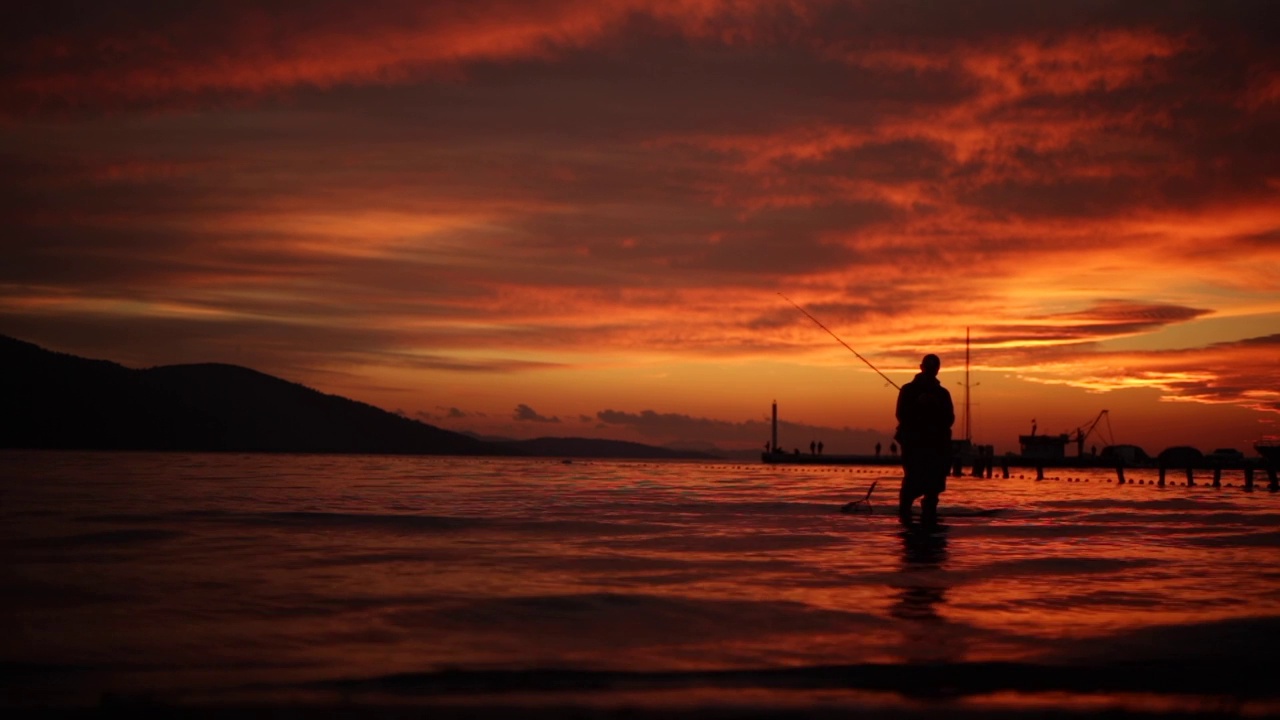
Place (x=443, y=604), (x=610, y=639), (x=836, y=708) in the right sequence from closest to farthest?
(x=836, y=708) < (x=610, y=639) < (x=443, y=604)

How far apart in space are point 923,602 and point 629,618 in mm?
2461

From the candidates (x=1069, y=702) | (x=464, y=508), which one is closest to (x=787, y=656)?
(x=1069, y=702)

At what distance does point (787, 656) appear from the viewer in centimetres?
615

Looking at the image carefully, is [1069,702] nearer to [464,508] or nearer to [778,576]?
[778,576]

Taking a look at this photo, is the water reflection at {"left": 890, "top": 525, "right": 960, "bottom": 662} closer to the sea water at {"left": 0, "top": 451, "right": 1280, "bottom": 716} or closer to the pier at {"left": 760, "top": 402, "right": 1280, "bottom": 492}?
the sea water at {"left": 0, "top": 451, "right": 1280, "bottom": 716}

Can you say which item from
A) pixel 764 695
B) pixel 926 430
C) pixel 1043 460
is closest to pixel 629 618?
pixel 764 695

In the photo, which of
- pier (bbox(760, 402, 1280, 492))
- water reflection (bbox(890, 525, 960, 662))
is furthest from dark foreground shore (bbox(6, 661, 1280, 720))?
pier (bbox(760, 402, 1280, 492))

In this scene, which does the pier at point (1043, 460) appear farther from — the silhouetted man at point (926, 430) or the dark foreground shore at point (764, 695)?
the dark foreground shore at point (764, 695)

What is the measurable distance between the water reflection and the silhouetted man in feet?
10.3

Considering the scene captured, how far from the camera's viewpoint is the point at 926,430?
1700cm

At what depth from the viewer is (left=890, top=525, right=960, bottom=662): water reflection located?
631 centimetres

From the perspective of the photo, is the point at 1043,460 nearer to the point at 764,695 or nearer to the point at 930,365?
the point at 930,365

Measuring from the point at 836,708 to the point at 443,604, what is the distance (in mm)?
3893

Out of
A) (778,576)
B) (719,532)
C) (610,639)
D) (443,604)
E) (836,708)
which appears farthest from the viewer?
(719,532)
